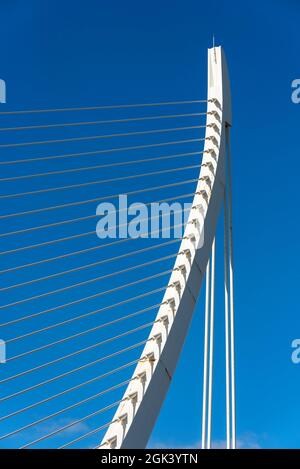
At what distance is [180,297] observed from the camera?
816 cm

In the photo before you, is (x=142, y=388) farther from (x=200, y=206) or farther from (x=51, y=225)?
(x=200, y=206)

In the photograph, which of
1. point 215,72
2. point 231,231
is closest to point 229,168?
point 231,231

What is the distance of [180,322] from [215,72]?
14.2 ft

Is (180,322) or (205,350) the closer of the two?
(180,322)

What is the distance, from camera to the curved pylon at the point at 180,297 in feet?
23.2

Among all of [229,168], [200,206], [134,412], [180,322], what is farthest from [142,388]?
[229,168]

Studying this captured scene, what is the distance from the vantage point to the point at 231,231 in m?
10.2

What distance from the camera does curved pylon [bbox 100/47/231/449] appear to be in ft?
23.2

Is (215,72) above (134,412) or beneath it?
above

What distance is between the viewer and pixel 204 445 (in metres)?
8.27
